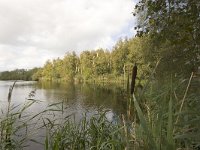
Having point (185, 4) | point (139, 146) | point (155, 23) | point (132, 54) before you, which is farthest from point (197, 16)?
point (132, 54)

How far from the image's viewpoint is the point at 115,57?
71.8m

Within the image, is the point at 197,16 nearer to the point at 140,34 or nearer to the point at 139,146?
the point at 140,34

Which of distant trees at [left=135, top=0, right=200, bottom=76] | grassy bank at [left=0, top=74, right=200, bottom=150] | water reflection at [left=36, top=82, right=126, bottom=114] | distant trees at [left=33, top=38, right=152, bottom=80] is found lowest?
water reflection at [left=36, top=82, right=126, bottom=114]

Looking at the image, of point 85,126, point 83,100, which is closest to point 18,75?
point 83,100

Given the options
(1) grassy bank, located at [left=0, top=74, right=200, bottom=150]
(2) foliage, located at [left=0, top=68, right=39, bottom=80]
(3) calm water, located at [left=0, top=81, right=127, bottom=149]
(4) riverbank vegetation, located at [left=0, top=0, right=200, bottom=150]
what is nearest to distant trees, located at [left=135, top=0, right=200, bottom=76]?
(4) riverbank vegetation, located at [left=0, top=0, right=200, bottom=150]

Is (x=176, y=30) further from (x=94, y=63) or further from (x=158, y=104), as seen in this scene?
(x=94, y=63)

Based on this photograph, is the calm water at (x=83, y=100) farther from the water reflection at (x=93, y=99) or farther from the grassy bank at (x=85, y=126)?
the grassy bank at (x=85, y=126)

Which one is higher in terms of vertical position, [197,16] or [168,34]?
[197,16]

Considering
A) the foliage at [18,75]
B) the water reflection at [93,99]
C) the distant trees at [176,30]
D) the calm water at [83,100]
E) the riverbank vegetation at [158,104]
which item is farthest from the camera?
the foliage at [18,75]

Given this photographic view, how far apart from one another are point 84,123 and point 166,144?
4.32 m

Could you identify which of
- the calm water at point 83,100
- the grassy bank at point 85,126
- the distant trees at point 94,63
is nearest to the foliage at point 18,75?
the distant trees at point 94,63

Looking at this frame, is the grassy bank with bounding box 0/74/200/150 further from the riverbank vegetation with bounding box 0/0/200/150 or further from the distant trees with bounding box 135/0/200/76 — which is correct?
the distant trees with bounding box 135/0/200/76

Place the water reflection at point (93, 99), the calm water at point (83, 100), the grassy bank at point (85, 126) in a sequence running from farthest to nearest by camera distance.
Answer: the water reflection at point (93, 99), the calm water at point (83, 100), the grassy bank at point (85, 126)

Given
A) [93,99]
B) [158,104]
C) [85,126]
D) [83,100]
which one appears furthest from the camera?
[93,99]
